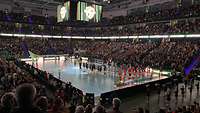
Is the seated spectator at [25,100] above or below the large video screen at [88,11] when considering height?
below

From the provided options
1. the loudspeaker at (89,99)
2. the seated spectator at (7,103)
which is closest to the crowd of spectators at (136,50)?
the loudspeaker at (89,99)

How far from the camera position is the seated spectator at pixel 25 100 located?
8.63 feet

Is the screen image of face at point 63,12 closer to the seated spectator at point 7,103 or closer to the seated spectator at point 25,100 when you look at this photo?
the seated spectator at point 7,103

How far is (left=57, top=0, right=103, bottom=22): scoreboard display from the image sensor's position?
2472 cm

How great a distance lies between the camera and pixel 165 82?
2053cm

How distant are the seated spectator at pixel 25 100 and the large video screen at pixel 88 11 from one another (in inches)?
890

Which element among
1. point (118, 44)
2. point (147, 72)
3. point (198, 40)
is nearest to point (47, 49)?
point (118, 44)

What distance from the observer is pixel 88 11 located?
25.5 m

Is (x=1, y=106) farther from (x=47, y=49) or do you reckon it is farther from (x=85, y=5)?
(x=47, y=49)

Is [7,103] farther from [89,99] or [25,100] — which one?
[89,99]

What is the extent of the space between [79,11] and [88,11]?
126 centimetres

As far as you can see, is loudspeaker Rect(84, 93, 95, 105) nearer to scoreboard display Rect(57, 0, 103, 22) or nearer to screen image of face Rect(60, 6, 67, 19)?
scoreboard display Rect(57, 0, 103, 22)

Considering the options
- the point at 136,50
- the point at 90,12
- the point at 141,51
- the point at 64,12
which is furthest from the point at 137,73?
the point at 136,50

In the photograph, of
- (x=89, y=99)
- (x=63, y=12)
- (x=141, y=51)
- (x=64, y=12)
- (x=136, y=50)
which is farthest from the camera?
(x=136, y=50)
